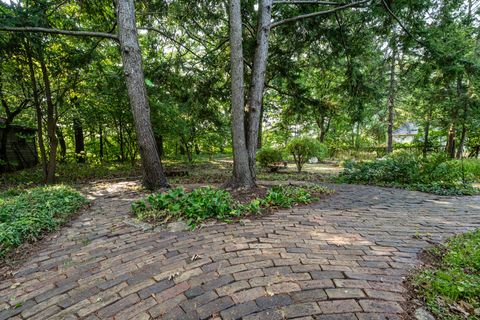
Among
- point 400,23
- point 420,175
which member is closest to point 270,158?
point 420,175

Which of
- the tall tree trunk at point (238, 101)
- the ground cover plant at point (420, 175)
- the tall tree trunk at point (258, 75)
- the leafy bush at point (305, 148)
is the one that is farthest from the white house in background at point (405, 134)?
the tall tree trunk at point (238, 101)

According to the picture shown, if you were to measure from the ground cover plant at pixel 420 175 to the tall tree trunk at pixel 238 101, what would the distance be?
3.91m

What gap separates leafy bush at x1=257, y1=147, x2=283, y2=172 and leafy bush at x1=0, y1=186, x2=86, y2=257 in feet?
20.9

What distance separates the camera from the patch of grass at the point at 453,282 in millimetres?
1584

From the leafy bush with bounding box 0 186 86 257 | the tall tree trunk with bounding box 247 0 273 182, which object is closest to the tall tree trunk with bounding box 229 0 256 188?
the tall tree trunk with bounding box 247 0 273 182

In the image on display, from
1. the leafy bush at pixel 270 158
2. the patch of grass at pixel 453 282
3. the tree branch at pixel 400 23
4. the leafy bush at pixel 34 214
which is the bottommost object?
the patch of grass at pixel 453 282

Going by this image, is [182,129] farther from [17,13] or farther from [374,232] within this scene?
[374,232]

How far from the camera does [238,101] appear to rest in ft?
14.9

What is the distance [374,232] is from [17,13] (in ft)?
25.1

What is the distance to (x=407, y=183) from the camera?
6.29 metres

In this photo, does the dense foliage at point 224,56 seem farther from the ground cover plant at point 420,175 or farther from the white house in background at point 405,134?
the white house in background at point 405,134

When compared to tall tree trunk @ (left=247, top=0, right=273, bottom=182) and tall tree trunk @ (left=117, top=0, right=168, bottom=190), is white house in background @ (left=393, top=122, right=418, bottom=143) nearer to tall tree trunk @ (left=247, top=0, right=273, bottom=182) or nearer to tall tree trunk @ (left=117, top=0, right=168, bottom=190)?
tall tree trunk @ (left=247, top=0, right=273, bottom=182)

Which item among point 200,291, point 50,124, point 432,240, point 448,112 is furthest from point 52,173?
point 448,112

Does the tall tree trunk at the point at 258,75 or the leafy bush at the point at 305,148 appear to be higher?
the tall tree trunk at the point at 258,75
